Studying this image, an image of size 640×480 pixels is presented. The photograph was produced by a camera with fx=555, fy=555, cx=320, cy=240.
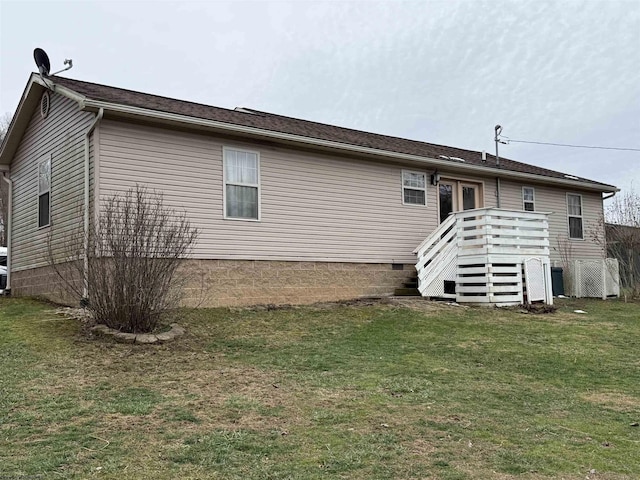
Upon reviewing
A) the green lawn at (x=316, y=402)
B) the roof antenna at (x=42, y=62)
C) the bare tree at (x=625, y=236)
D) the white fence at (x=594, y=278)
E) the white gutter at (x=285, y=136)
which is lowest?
the green lawn at (x=316, y=402)

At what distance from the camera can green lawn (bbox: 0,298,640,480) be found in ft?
11.6

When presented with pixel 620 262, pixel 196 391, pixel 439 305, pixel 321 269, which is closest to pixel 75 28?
pixel 321 269

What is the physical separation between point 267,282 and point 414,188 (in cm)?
466

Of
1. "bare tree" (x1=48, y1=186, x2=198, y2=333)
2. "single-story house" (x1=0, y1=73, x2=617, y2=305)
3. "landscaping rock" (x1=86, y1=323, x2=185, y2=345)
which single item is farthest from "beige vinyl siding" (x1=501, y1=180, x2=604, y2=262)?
"landscaping rock" (x1=86, y1=323, x2=185, y2=345)

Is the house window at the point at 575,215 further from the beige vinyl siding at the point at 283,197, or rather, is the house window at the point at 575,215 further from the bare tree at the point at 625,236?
the beige vinyl siding at the point at 283,197

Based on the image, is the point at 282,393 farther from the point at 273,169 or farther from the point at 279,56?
the point at 279,56

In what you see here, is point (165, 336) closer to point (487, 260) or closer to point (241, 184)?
point (241, 184)

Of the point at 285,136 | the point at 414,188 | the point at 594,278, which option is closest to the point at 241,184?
the point at 285,136

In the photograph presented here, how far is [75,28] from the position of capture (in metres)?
16.6

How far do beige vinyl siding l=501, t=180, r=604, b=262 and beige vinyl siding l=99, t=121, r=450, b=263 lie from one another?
316cm

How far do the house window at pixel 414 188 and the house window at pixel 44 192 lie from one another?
7.65 m

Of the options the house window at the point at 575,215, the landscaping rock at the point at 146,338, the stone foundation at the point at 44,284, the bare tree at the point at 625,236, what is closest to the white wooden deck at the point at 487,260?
the bare tree at the point at 625,236

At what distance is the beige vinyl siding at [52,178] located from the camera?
9.80 m

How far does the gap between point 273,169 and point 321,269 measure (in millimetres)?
2276
